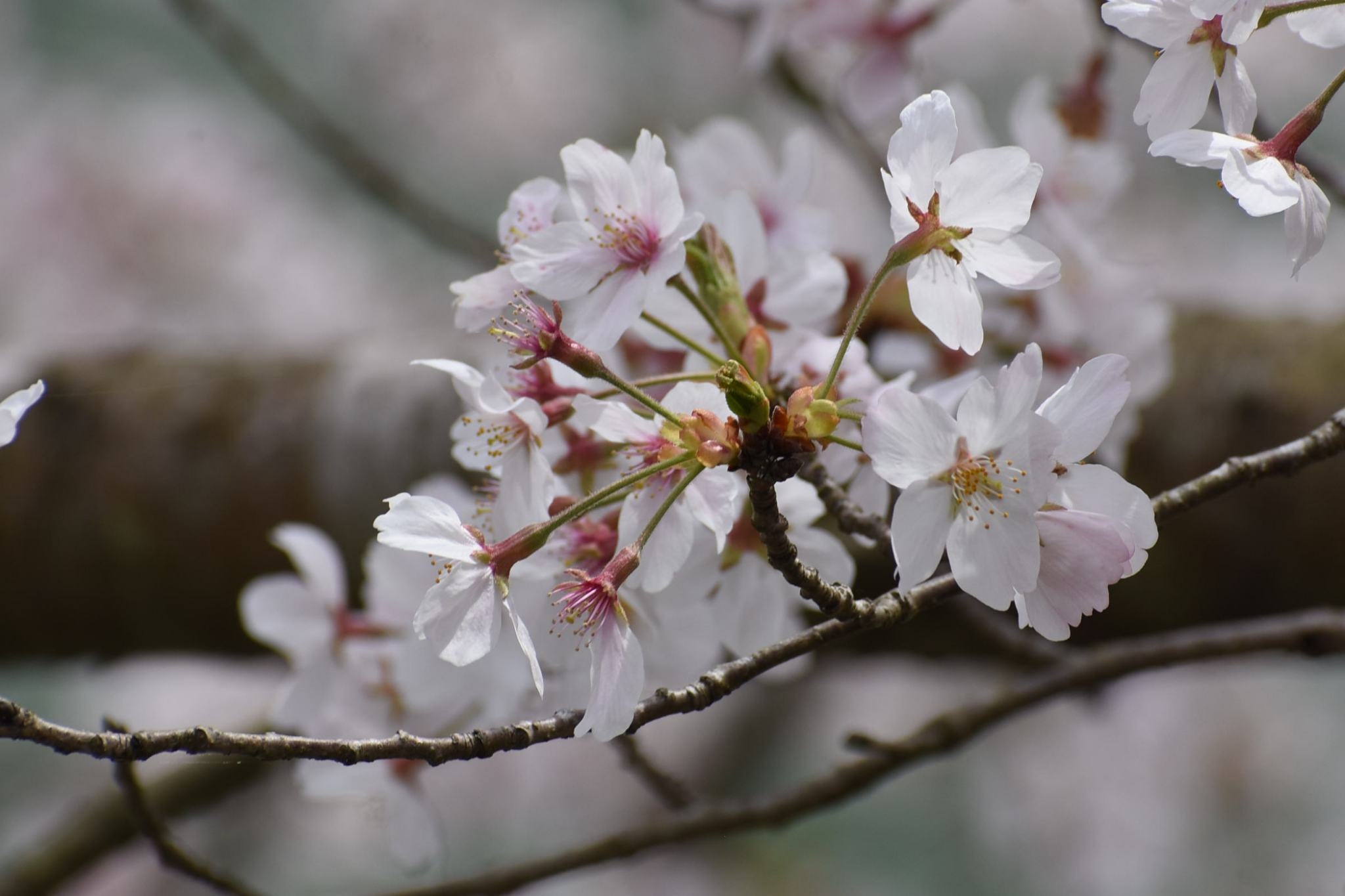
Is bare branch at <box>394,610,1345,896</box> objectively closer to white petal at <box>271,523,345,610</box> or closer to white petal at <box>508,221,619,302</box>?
white petal at <box>271,523,345,610</box>

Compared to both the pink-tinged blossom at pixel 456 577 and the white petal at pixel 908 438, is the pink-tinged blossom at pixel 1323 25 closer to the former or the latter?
the white petal at pixel 908 438

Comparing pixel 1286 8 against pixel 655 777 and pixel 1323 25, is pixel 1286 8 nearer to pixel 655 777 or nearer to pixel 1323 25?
pixel 1323 25

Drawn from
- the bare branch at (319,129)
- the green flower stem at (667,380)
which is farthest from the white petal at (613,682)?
the bare branch at (319,129)

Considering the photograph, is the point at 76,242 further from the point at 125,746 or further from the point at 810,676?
the point at 125,746

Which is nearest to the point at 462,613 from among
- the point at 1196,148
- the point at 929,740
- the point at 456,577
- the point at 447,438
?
the point at 456,577

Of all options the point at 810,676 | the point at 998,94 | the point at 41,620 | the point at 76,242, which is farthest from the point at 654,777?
the point at 76,242

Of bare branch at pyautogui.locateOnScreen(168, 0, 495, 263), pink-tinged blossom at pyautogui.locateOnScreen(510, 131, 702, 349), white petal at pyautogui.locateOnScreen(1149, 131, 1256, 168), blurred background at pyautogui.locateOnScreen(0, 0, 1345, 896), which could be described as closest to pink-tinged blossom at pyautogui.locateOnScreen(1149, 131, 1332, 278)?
white petal at pyautogui.locateOnScreen(1149, 131, 1256, 168)

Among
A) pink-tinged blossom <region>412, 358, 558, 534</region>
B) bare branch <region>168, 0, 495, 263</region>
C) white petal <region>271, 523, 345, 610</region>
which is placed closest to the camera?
pink-tinged blossom <region>412, 358, 558, 534</region>
